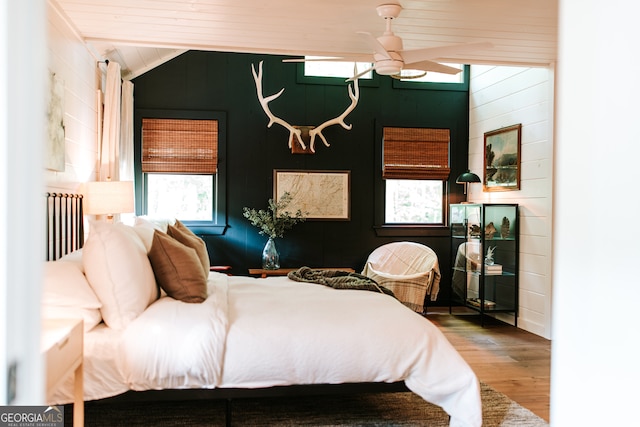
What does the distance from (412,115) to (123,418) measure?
4.75 meters

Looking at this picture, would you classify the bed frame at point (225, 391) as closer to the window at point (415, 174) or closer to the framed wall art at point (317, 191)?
the framed wall art at point (317, 191)

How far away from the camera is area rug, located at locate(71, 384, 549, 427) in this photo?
9.96ft

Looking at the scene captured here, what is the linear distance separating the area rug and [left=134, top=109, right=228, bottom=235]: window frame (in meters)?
2.89

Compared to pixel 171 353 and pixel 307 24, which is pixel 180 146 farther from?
pixel 171 353

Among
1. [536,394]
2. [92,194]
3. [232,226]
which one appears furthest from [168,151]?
[536,394]

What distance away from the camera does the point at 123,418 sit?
10.1 feet

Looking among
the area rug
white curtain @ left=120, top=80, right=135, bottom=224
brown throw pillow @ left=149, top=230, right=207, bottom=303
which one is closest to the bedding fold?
brown throw pillow @ left=149, top=230, right=207, bottom=303

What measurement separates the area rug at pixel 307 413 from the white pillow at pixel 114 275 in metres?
0.68

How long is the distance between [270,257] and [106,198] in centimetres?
208

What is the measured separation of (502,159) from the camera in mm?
5797

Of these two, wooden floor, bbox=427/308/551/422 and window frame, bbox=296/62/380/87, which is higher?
window frame, bbox=296/62/380/87

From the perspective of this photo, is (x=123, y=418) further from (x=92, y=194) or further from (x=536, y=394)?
(x=536, y=394)

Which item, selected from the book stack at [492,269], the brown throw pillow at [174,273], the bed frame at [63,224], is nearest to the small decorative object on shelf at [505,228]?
the book stack at [492,269]

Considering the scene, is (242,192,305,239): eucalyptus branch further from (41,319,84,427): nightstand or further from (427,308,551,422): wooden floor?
(41,319,84,427): nightstand
